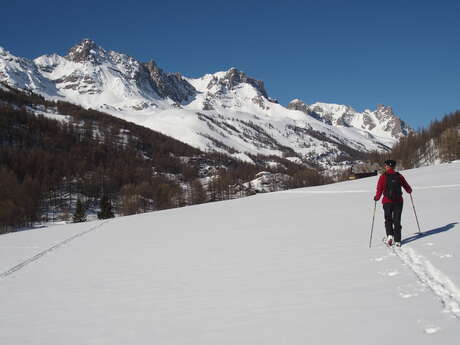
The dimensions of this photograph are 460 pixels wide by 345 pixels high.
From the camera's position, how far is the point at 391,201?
12.1m

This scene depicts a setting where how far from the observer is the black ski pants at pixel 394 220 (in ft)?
37.5

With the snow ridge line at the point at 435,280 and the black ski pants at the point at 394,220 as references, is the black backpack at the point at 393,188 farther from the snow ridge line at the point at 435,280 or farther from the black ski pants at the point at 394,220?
the snow ridge line at the point at 435,280

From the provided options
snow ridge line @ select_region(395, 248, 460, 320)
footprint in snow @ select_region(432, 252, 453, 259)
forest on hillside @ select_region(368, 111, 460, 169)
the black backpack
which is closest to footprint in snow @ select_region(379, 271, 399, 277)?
snow ridge line @ select_region(395, 248, 460, 320)

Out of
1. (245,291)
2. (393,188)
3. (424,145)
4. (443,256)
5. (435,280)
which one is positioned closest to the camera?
(435,280)

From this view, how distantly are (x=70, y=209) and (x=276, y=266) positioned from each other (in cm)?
14348

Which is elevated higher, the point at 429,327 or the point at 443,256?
the point at 443,256

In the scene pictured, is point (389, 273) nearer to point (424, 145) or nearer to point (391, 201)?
point (391, 201)

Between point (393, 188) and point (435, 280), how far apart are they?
5351 mm

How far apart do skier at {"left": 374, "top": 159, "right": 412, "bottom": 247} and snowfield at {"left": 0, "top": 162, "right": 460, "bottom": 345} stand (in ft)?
1.61

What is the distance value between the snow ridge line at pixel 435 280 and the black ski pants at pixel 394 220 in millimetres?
1150

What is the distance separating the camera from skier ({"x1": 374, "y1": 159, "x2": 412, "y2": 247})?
11492 millimetres

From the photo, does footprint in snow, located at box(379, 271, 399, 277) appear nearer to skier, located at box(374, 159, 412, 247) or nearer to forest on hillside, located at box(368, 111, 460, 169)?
skier, located at box(374, 159, 412, 247)

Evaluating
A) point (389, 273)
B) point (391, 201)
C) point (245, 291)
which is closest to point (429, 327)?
point (389, 273)

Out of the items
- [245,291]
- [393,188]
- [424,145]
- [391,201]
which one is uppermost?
[424,145]
